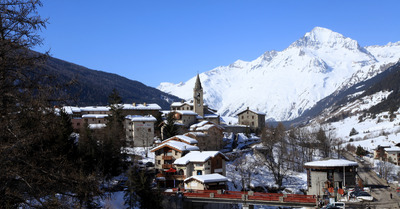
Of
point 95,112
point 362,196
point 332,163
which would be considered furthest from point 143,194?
point 95,112

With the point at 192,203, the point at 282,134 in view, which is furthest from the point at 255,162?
the point at 192,203

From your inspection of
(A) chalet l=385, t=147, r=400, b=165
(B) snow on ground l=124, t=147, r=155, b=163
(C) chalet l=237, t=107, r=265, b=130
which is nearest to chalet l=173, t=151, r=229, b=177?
(B) snow on ground l=124, t=147, r=155, b=163

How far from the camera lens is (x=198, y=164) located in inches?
2491

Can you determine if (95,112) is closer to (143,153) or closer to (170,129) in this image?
(170,129)

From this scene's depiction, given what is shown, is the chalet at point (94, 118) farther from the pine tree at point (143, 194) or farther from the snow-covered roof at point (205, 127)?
the pine tree at point (143, 194)

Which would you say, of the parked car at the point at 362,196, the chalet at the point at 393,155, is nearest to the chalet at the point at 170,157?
the parked car at the point at 362,196

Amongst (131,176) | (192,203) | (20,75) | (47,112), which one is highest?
(20,75)

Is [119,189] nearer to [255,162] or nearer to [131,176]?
[131,176]

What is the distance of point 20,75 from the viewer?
30.5ft

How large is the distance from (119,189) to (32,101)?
45863mm

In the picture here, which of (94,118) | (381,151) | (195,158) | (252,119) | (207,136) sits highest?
(252,119)

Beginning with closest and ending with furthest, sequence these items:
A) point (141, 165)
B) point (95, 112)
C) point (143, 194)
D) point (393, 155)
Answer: point (143, 194)
point (141, 165)
point (95, 112)
point (393, 155)

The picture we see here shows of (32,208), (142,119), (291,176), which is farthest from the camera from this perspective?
(142,119)

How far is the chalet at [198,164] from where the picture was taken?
207ft
